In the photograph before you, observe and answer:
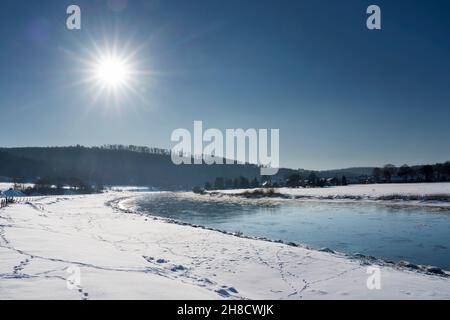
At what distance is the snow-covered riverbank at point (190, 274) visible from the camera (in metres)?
9.35

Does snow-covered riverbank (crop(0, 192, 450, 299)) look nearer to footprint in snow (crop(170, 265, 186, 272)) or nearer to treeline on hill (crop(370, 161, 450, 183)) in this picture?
footprint in snow (crop(170, 265, 186, 272))

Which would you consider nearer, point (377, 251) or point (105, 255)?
point (105, 255)

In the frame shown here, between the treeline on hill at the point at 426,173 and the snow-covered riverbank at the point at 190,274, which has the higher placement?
the treeline on hill at the point at 426,173

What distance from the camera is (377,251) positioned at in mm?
18547

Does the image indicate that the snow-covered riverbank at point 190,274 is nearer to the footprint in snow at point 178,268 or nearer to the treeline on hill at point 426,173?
the footprint in snow at point 178,268

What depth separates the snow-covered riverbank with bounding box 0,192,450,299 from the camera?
9.35 m

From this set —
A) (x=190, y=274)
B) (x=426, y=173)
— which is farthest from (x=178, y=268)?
(x=426, y=173)

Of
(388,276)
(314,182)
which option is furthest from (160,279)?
(314,182)

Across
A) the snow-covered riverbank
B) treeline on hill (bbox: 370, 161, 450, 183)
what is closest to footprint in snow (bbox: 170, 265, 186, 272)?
the snow-covered riverbank

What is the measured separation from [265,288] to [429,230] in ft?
63.1

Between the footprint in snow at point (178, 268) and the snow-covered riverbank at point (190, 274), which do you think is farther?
the footprint in snow at point (178, 268)

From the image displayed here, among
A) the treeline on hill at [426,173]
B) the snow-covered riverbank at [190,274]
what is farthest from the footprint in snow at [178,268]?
the treeline on hill at [426,173]

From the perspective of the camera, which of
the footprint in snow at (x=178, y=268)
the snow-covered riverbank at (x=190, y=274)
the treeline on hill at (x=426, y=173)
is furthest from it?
the treeline on hill at (x=426, y=173)

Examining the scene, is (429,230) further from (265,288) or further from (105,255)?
(105,255)
